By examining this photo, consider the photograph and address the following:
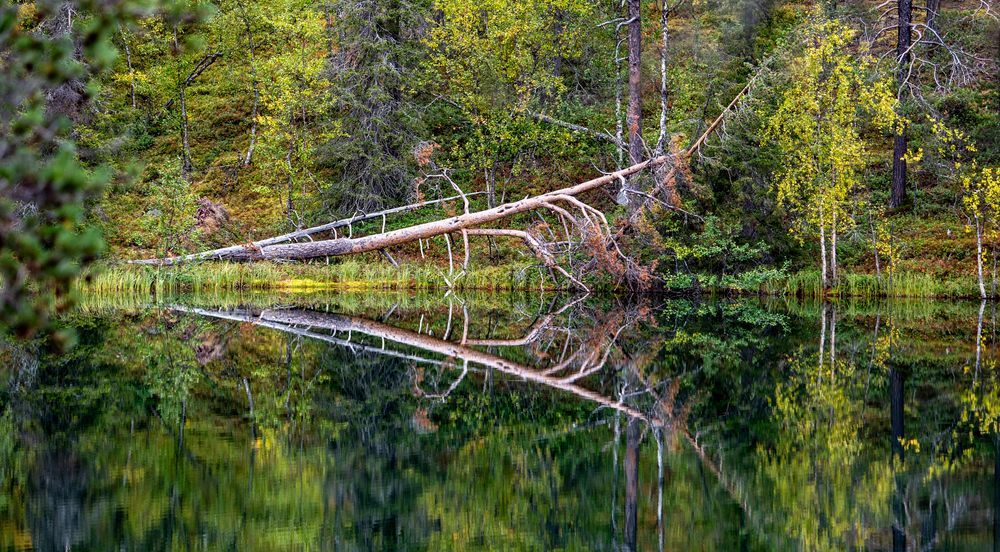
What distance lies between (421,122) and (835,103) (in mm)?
12823

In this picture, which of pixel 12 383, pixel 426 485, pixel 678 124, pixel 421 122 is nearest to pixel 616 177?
pixel 678 124

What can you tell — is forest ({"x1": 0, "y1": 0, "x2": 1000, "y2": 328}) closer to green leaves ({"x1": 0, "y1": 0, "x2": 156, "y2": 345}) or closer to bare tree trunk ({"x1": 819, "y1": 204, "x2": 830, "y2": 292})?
bare tree trunk ({"x1": 819, "y1": 204, "x2": 830, "y2": 292})

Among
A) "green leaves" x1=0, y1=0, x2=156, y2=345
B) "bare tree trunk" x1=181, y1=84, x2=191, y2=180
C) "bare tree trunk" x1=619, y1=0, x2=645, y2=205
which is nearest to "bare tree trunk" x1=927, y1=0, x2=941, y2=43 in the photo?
"bare tree trunk" x1=619, y1=0, x2=645, y2=205

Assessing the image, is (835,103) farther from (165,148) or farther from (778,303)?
(165,148)

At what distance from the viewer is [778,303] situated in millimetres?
25172

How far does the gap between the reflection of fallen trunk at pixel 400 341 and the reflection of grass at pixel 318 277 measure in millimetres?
4123

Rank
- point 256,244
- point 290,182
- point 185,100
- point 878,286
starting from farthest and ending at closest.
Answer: point 185,100 < point 290,182 < point 256,244 < point 878,286

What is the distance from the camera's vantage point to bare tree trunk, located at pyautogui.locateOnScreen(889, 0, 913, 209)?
1086 inches

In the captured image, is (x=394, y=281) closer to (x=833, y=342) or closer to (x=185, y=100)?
(x=833, y=342)

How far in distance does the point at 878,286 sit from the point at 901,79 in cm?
660

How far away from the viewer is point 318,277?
1093 inches

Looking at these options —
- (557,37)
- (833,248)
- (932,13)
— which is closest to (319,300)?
(833,248)

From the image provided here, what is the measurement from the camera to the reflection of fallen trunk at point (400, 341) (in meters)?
12.6

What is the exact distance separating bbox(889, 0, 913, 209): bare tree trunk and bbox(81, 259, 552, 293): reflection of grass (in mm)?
10657
